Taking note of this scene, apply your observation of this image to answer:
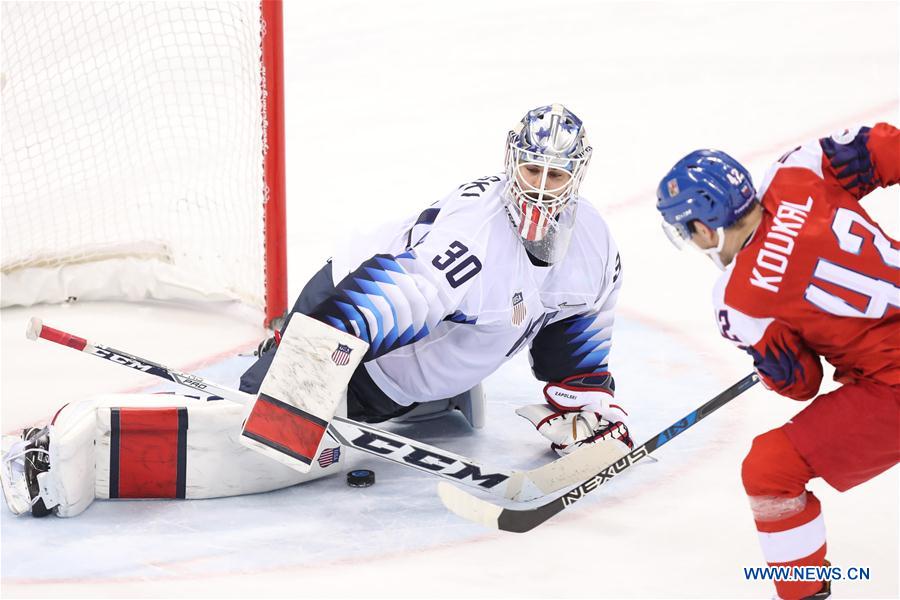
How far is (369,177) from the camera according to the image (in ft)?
17.4

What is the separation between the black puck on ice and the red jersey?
108cm

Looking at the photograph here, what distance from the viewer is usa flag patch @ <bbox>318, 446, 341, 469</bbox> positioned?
306 centimetres

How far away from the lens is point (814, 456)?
7.63 ft

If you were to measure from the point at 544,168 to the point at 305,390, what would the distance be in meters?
0.72

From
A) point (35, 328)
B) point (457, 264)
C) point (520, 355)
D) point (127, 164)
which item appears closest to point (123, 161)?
point (127, 164)

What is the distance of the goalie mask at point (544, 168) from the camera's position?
2.81 meters

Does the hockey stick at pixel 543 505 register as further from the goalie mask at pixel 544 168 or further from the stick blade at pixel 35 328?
the stick blade at pixel 35 328

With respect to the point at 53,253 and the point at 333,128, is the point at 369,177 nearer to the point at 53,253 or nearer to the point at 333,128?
the point at 333,128

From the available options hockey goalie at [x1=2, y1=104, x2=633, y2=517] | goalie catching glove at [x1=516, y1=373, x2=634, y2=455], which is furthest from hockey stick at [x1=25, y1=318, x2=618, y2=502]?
goalie catching glove at [x1=516, y1=373, x2=634, y2=455]

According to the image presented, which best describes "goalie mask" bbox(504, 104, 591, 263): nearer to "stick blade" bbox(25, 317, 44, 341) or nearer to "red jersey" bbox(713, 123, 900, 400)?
"red jersey" bbox(713, 123, 900, 400)

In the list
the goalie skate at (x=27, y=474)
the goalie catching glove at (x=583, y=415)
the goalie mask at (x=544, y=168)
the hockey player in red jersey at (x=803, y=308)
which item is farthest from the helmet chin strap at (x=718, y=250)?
the goalie skate at (x=27, y=474)

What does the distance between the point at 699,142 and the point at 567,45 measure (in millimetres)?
1104

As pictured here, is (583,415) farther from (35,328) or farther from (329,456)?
(35,328)

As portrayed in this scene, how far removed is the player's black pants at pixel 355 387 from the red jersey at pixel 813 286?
1055 mm
